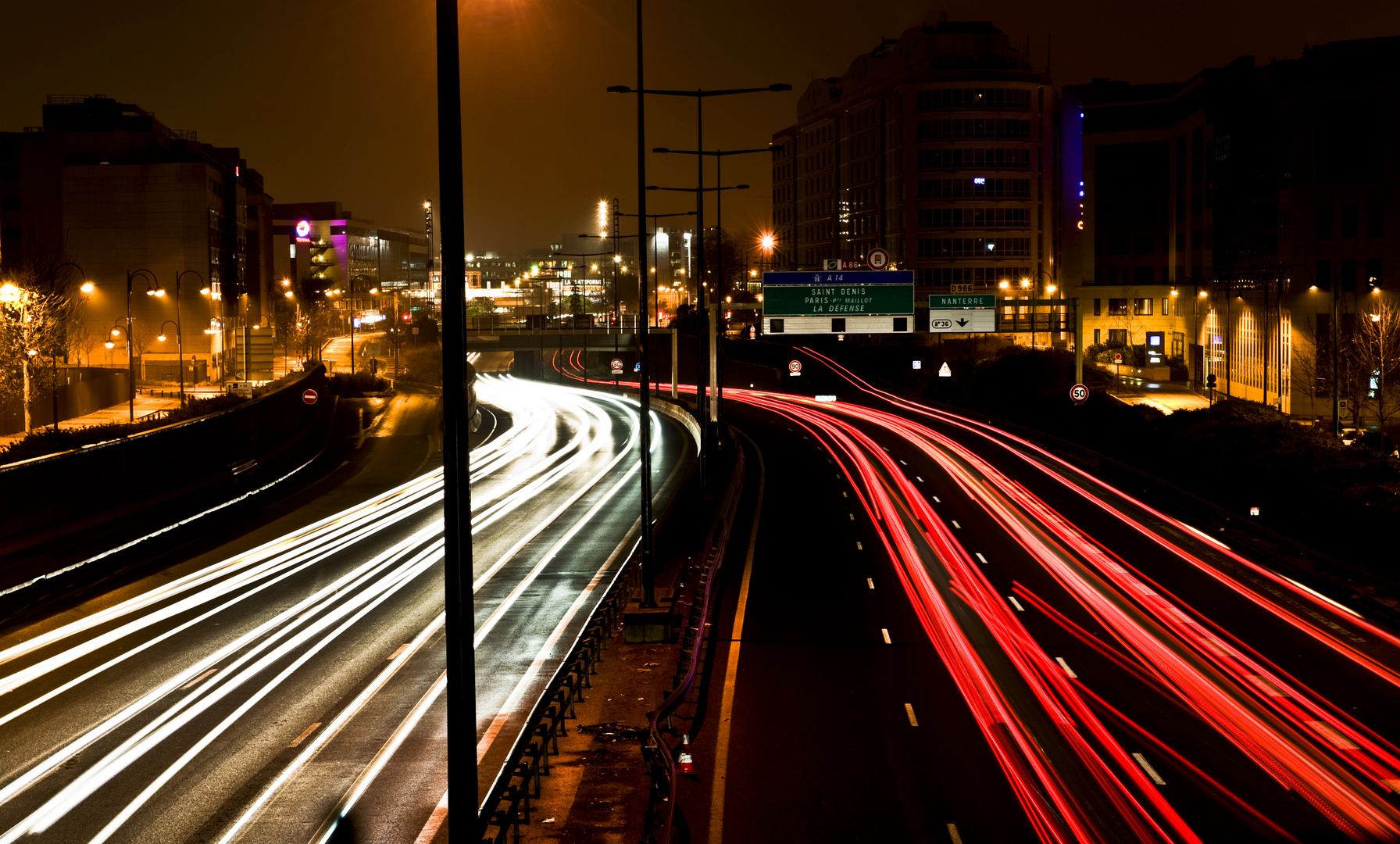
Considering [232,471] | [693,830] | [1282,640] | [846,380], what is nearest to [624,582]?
[693,830]

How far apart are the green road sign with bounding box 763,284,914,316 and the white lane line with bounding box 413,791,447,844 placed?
1439 inches

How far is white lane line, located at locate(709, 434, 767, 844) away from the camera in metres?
14.0

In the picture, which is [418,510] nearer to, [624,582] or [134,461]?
[134,461]

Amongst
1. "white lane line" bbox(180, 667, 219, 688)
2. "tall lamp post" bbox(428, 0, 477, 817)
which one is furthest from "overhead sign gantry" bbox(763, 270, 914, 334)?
"tall lamp post" bbox(428, 0, 477, 817)

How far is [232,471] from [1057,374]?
47472mm

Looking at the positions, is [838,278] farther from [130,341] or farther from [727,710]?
[727,710]

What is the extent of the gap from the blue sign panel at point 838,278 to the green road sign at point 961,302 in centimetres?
400

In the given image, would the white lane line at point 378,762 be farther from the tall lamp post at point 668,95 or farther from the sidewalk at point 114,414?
the sidewalk at point 114,414

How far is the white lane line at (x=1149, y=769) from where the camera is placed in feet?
49.0

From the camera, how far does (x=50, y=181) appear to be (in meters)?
99.2

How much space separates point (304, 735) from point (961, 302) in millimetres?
40859

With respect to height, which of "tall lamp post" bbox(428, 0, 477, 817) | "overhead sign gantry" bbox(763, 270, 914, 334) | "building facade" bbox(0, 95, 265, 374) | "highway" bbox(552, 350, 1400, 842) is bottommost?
"highway" bbox(552, 350, 1400, 842)

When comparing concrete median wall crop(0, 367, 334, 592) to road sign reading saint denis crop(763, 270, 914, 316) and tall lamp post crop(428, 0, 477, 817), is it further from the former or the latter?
tall lamp post crop(428, 0, 477, 817)

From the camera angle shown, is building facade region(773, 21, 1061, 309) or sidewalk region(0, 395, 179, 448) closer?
sidewalk region(0, 395, 179, 448)
